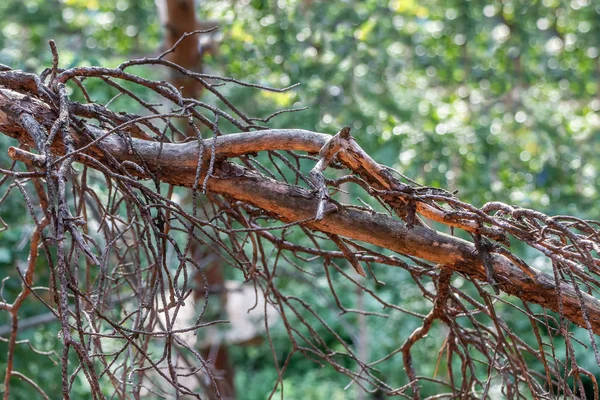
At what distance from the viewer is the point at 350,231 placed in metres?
1.06

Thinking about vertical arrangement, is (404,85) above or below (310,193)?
above

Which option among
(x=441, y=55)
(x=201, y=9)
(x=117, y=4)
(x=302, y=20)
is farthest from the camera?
(x=117, y=4)

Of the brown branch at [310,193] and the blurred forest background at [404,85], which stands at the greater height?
the blurred forest background at [404,85]

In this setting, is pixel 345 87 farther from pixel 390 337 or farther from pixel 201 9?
pixel 390 337

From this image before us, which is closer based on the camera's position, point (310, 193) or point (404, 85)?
point (310, 193)

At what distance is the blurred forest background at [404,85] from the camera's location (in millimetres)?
3092

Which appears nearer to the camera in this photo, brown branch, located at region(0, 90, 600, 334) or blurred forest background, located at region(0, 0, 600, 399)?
brown branch, located at region(0, 90, 600, 334)

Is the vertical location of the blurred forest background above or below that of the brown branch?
above

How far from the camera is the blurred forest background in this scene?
122 inches

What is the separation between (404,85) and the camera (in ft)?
13.5

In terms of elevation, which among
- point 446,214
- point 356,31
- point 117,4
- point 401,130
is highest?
point 117,4

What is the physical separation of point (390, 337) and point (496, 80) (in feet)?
5.63

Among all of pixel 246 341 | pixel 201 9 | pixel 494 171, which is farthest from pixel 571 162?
pixel 246 341

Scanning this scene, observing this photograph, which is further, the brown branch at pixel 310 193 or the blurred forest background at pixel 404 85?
the blurred forest background at pixel 404 85
